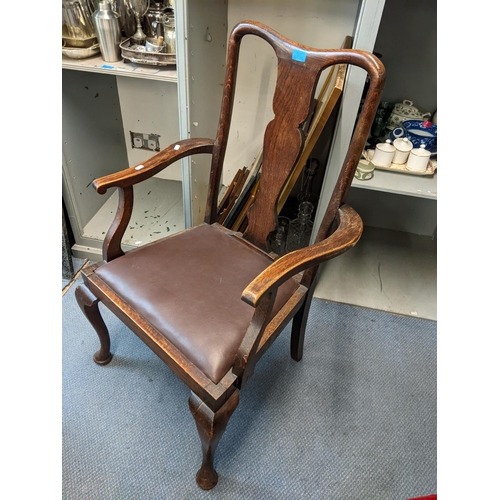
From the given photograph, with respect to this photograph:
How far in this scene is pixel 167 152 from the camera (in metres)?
1.05

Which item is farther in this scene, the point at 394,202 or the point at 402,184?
the point at 394,202

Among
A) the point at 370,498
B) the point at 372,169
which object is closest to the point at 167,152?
the point at 372,169

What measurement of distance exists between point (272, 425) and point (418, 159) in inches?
42.8

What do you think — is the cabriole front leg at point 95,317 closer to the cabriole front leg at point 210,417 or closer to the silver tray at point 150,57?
the cabriole front leg at point 210,417

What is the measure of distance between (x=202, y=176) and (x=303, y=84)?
2.24 ft

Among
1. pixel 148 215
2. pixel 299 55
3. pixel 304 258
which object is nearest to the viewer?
pixel 304 258

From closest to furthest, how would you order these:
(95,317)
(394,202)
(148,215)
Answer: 1. (95,317)
2. (148,215)
3. (394,202)

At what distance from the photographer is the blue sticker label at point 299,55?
0.91 m

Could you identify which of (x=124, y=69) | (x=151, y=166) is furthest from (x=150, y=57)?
(x=151, y=166)

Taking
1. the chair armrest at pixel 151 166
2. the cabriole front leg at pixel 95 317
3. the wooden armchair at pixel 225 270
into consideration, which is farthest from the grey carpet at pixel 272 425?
the chair armrest at pixel 151 166

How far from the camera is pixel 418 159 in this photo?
135 centimetres

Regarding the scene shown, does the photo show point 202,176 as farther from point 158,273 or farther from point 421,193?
point 421,193

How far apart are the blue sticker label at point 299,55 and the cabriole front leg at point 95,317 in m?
0.86

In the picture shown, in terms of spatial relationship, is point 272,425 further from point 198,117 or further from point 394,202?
point 394,202
